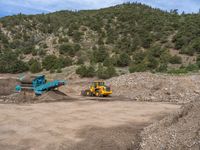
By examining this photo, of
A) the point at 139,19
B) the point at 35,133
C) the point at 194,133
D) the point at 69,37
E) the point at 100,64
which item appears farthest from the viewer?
the point at 139,19

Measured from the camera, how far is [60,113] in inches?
943

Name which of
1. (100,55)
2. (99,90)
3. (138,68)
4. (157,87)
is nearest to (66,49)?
(100,55)

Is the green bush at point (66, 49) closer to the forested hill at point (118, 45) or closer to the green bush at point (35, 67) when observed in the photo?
the forested hill at point (118, 45)

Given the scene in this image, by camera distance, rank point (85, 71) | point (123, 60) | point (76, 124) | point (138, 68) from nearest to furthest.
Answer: point (76, 124) → point (85, 71) → point (138, 68) → point (123, 60)

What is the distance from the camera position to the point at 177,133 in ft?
44.2

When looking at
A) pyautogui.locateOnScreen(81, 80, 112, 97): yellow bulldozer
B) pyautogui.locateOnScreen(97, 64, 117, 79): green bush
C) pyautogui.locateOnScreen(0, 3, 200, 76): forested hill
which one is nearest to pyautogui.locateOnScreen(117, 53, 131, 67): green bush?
pyautogui.locateOnScreen(0, 3, 200, 76): forested hill

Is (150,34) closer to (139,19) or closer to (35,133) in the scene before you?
(139,19)

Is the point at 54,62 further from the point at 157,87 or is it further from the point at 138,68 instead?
the point at 157,87

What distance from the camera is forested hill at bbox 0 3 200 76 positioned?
2024 inches

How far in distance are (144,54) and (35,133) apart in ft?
121

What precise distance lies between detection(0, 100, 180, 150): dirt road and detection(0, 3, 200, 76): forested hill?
820 inches

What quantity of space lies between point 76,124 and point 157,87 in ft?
55.4

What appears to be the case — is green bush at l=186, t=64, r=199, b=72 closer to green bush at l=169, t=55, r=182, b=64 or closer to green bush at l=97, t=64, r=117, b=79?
green bush at l=169, t=55, r=182, b=64

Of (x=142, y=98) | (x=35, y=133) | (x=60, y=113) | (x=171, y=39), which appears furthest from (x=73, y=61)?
(x=35, y=133)
